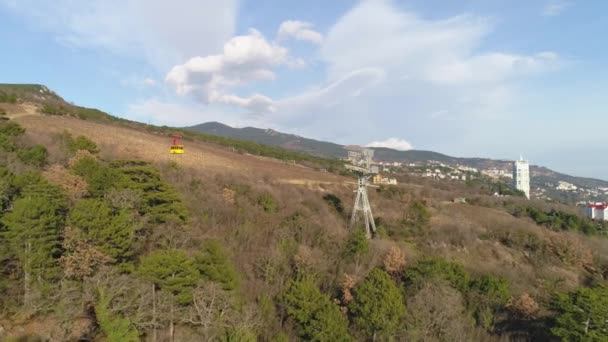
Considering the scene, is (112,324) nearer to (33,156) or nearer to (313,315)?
(313,315)

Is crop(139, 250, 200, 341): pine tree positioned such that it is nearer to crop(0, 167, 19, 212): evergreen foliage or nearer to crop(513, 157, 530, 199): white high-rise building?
crop(0, 167, 19, 212): evergreen foliage

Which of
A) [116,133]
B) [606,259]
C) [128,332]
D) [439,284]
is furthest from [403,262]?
[116,133]

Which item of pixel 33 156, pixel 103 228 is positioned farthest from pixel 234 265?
pixel 33 156

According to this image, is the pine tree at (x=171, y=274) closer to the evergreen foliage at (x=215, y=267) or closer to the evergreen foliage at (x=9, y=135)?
the evergreen foliage at (x=215, y=267)

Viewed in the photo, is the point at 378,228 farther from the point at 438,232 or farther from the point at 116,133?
the point at 116,133

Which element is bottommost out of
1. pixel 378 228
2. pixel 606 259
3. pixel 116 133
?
pixel 606 259

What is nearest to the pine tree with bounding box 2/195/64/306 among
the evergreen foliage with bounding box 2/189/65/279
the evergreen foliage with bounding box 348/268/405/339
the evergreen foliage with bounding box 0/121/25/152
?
the evergreen foliage with bounding box 2/189/65/279
